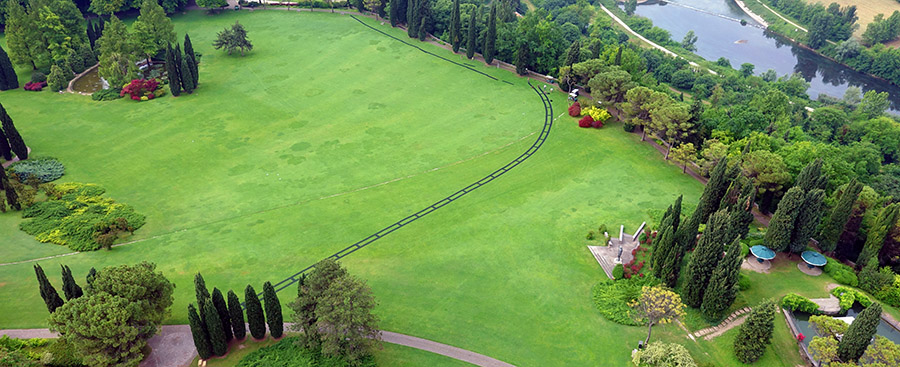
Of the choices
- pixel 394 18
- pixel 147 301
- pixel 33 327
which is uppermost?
pixel 394 18

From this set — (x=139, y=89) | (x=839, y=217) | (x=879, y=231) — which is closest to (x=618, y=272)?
(x=839, y=217)

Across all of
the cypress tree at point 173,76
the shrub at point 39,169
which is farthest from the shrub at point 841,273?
the cypress tree at point 173,76

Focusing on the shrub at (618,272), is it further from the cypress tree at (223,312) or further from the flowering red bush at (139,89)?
the flowering red bush at (139,89)

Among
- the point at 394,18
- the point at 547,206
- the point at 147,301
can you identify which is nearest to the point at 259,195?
the point at 147,301

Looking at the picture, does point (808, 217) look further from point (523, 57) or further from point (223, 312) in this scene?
point (523, 57)

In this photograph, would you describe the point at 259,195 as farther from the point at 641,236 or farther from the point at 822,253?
the point at 822,253

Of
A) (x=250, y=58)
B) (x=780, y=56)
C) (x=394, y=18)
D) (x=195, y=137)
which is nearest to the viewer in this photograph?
(x=195, y=137)

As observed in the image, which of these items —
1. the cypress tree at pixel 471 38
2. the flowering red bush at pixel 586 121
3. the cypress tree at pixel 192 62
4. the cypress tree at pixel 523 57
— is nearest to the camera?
the flowering red bush at pixel 586 121
